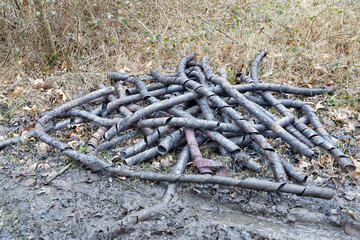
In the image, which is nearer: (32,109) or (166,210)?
(166,210)

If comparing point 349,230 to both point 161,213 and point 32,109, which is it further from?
point 32,109

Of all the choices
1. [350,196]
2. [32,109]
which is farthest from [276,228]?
[32,109]

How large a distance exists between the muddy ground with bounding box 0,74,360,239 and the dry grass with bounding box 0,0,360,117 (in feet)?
6.33

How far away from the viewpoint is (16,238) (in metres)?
2.79

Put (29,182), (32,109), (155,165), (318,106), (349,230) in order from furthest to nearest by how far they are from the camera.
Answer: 1. (32,109)
2. (318,106)
3. (155,165)
4. (29,182)
5. (349,230)

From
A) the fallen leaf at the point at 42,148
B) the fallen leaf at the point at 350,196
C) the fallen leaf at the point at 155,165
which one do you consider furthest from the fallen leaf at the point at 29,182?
the fallen leaf at the point at 350,196

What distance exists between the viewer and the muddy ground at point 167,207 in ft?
9.53

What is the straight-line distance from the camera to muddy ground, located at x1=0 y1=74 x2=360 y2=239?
2904 millimetres

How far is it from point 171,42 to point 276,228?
4663 mm

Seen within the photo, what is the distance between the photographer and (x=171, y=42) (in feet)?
21.0

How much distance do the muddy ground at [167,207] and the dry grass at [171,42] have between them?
76.0 inches

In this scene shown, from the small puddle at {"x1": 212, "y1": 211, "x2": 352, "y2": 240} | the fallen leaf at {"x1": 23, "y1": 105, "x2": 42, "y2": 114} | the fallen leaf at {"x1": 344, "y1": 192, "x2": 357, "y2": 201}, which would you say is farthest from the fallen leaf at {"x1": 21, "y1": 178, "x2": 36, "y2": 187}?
the fallen leaf at {"x1": 344, "y1": 192, "x2": 357, "y2": 201}

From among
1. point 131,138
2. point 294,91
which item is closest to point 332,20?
point 294,91

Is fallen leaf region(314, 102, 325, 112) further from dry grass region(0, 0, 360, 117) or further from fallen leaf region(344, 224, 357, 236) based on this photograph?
fallen leaf region(344, 224, 357, 236)
